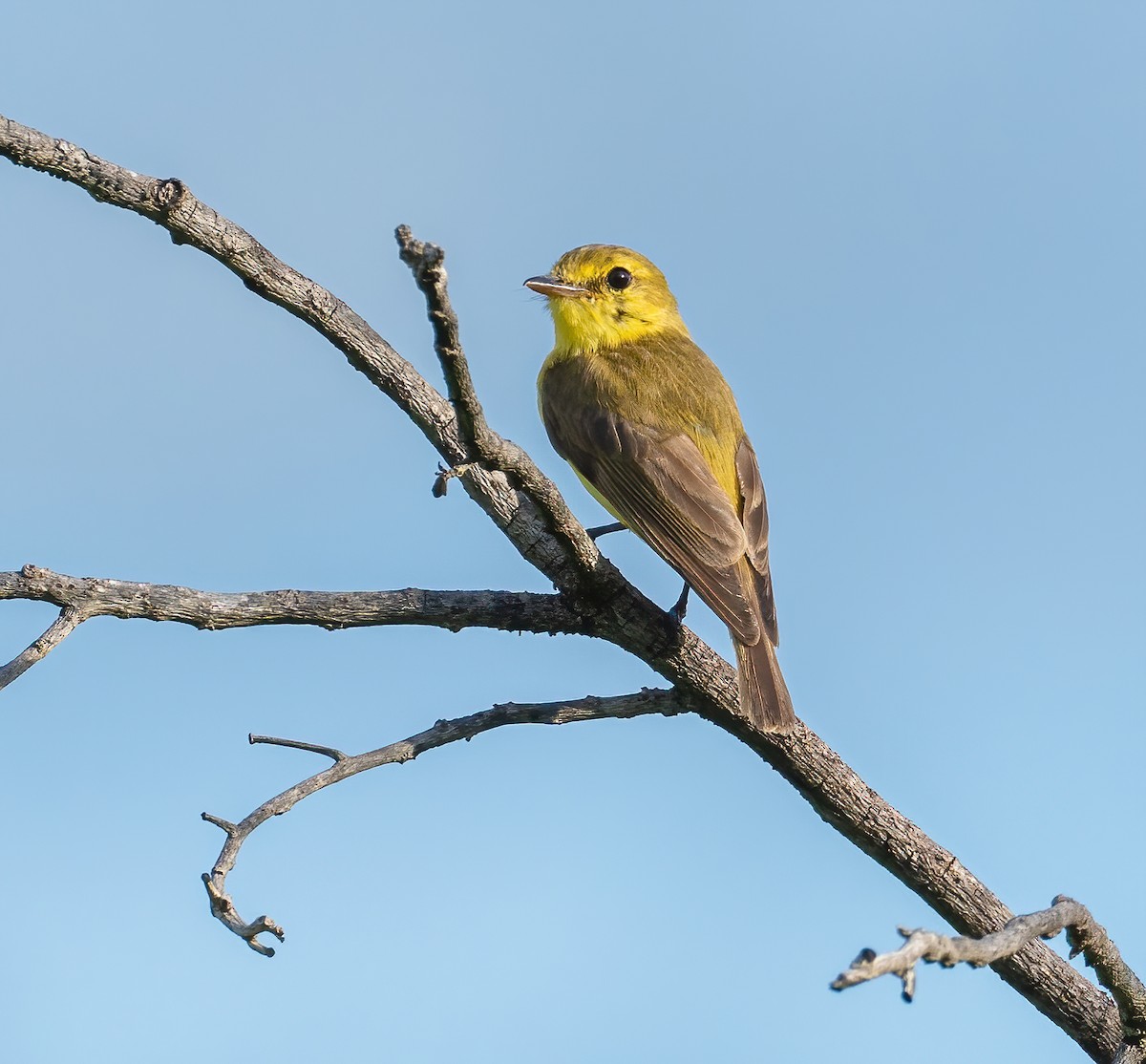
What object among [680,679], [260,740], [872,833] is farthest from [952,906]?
[260,740]

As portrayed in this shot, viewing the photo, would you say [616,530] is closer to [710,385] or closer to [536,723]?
[710,385]

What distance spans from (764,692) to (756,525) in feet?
5.70

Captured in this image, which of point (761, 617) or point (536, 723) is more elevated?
point (761, 617)

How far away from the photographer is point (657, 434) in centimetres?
704

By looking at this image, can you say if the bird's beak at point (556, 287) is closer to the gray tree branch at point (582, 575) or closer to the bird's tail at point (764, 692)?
the bird's tail at point (764, 692)

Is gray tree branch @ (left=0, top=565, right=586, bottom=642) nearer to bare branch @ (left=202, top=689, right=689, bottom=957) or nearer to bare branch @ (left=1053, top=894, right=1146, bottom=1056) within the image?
bare branch @ (left=202, top=689, right=689, bottom=957)

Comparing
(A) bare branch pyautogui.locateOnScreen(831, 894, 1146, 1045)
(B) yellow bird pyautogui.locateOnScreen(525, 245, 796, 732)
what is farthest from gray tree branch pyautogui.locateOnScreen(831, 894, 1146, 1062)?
(B) yellow bird pyautogui.locateOnScreen(525, 245, 796, 732)

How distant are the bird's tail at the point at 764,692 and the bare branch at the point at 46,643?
2.37 m

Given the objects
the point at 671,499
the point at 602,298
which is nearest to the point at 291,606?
the point at 671,499

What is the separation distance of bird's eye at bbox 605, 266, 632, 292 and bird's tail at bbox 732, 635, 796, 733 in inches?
123

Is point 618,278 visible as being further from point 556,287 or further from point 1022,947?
point 1022,947

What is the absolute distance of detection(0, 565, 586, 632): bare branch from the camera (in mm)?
4047

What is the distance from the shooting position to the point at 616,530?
22.2 feet

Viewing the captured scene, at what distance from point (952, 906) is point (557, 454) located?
3326 millimetres
